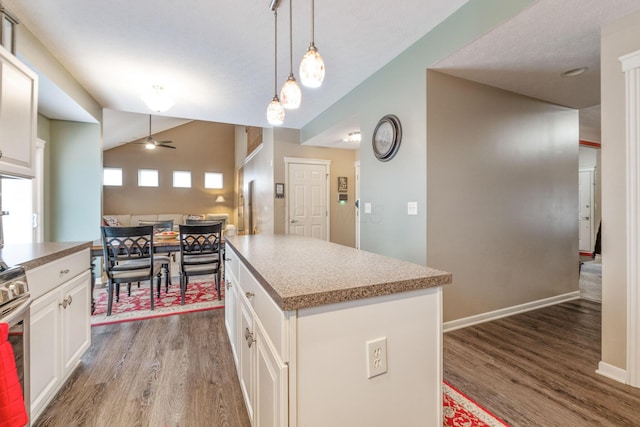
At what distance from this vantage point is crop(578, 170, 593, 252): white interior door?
19.8 feet

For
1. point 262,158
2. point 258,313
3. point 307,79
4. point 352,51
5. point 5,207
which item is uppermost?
point 352,51

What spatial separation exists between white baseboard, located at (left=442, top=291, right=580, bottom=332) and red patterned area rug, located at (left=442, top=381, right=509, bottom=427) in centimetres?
89

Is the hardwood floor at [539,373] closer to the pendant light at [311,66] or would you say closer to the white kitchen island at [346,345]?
the white kitchen island at [346,345]

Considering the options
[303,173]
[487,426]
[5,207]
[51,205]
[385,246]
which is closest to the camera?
[487,426]

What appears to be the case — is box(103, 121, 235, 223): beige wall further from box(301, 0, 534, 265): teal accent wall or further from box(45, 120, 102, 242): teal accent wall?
box(301, 0, 534, 265): teal accent wall

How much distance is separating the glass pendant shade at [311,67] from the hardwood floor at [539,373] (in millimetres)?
2013

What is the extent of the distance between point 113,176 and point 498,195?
9880 mm

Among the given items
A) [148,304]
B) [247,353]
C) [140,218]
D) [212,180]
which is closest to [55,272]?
[247,353]

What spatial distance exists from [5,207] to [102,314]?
1.88 metres

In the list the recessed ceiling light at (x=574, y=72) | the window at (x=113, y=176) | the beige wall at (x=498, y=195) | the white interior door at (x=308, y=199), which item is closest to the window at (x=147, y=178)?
the window at (x=113, y=176)

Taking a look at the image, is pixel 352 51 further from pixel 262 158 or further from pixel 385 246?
pixel 262 158

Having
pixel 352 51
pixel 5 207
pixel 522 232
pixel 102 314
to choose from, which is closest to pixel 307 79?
pixel 352 51

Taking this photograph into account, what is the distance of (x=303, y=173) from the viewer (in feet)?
17.1

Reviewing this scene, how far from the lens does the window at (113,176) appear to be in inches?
331
